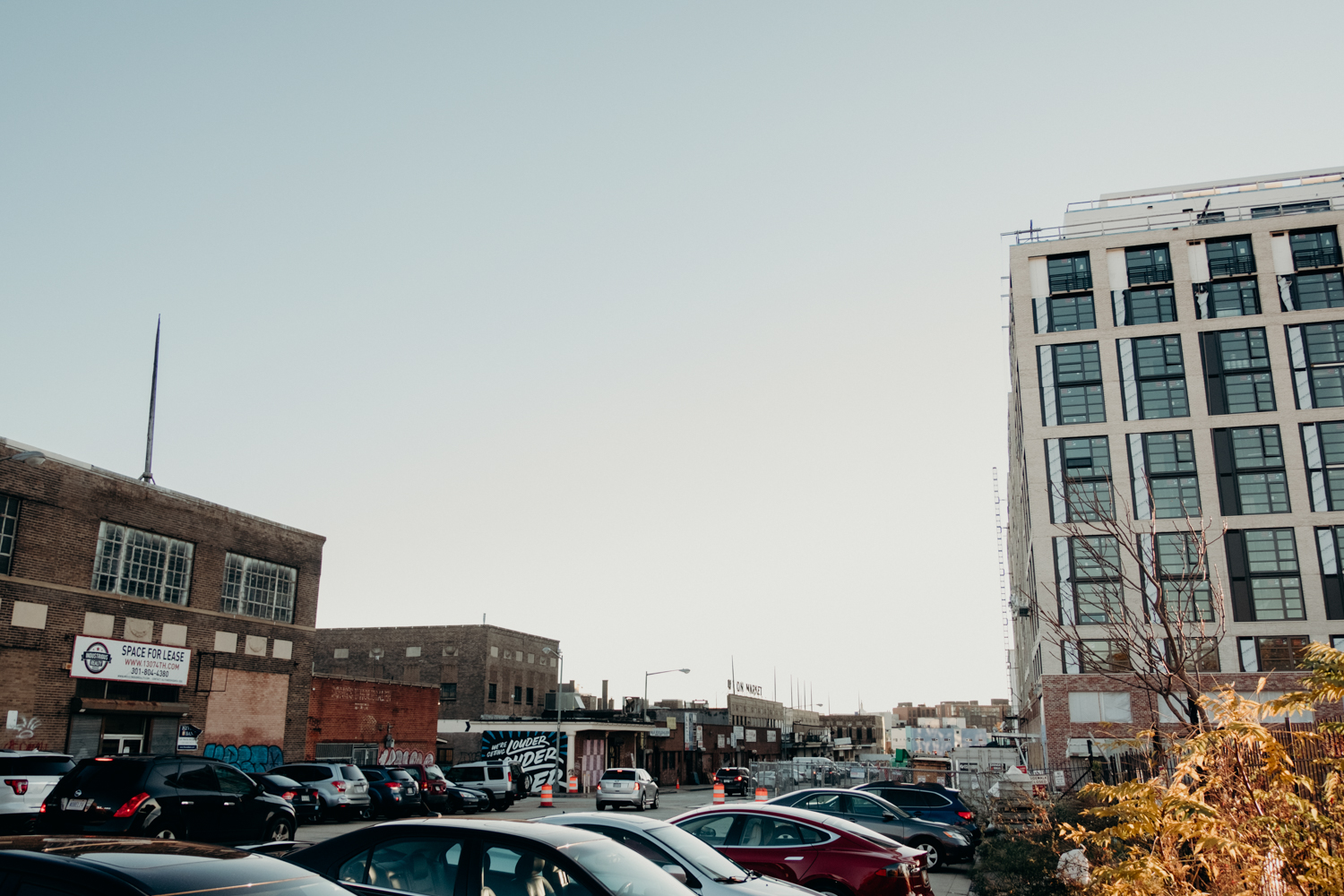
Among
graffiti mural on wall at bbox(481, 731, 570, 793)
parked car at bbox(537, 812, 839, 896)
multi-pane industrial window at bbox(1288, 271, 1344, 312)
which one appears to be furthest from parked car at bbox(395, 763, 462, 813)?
multi-pane industrial window at bbox(1288, 271, 1344, 312)

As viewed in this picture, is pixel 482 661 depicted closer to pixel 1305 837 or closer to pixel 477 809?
pixel 477 809

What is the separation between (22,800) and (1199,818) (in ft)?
60.7

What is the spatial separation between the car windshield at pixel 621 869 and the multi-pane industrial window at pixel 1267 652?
162ft

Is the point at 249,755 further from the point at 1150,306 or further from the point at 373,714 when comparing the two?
the point at 1150,306

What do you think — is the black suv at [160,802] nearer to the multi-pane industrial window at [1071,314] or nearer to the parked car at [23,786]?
the parked car at [23,786]

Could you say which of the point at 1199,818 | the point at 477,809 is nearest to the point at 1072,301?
the point at 477,809

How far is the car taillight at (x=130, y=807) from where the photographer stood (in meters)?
14.8

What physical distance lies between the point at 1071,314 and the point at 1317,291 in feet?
39.2

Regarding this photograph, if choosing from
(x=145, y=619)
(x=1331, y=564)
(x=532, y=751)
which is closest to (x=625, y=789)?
(x=145, y=619)

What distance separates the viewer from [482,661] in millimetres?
67438

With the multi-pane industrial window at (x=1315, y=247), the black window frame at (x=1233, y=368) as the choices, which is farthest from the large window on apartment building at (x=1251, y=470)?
the multi-pane industrial window at (x=1315, y=247)

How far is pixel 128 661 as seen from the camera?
2959 cm

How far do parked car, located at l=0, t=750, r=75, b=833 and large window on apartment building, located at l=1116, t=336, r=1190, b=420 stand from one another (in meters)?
49.3

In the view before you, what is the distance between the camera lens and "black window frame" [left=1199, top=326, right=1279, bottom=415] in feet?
167
